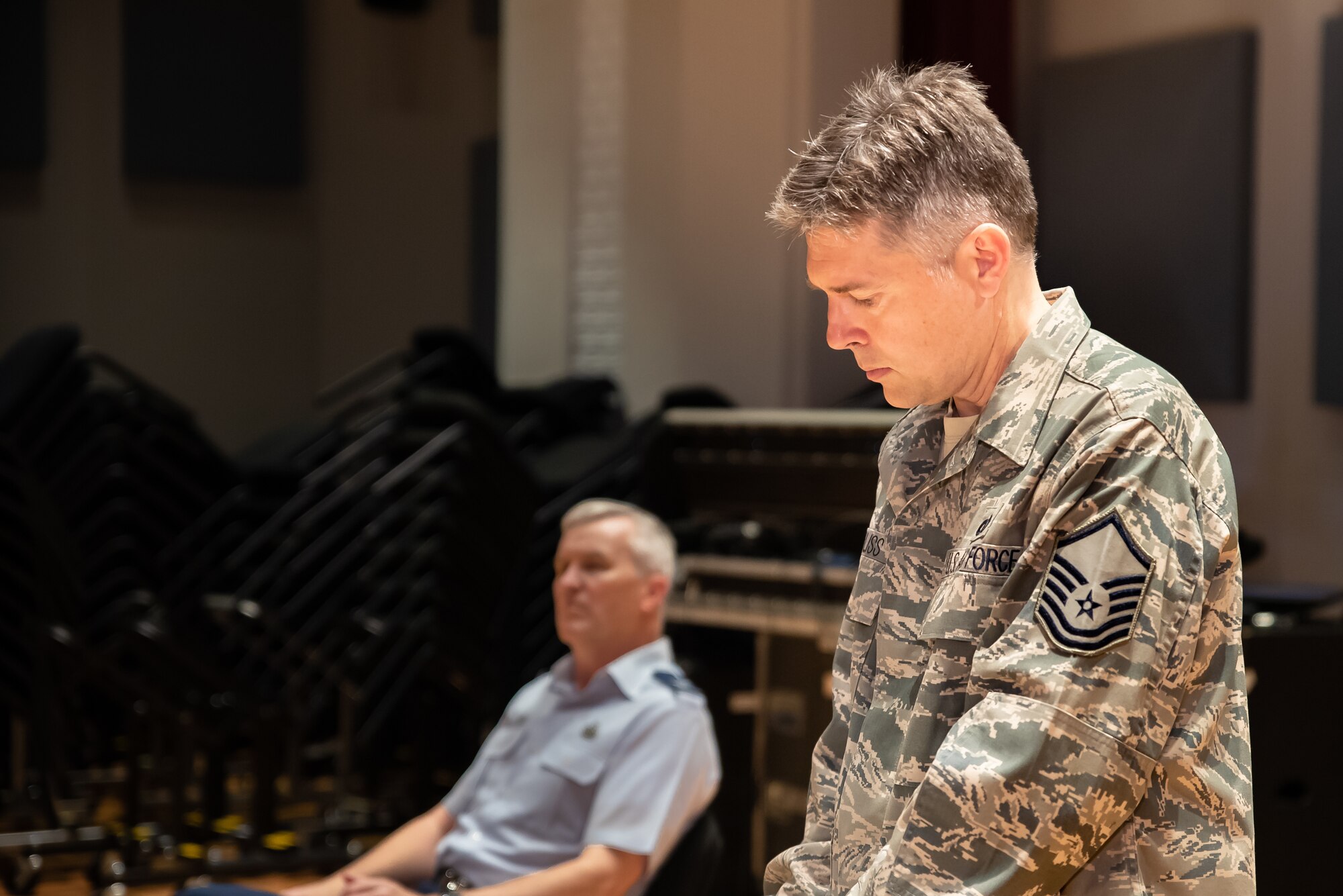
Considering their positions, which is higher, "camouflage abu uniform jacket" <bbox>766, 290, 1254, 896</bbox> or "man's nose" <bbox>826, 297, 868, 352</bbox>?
"man's nose" <bbox>826, 297, 868, 352</bbox>

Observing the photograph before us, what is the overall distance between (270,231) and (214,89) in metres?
0.87

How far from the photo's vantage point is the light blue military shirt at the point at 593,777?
2504mm

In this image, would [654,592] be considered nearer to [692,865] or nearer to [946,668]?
[692,865]

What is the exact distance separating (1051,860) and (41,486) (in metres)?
3.91

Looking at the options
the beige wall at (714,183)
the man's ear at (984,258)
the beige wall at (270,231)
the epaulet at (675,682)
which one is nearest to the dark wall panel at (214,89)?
the beige wall at (270,231)

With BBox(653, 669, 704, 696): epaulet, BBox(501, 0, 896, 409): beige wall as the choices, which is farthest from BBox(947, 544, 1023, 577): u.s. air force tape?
BBox(501, 0, 896, 409): beige wall

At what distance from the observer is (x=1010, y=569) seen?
1077 mm

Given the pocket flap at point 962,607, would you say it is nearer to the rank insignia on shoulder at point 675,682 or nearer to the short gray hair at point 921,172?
the short gray hair at point 921,172

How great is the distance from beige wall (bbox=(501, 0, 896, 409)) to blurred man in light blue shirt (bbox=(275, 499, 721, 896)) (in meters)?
2.66

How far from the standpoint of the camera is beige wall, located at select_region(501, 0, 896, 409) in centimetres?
539

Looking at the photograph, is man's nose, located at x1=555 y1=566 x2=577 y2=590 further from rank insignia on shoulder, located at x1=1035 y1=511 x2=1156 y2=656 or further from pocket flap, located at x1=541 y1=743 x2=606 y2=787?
rank insignia on shoulder, located at x1=1035 y1=511 x2=1156 y2=656

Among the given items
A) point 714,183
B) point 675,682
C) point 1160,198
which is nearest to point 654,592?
point 675,682

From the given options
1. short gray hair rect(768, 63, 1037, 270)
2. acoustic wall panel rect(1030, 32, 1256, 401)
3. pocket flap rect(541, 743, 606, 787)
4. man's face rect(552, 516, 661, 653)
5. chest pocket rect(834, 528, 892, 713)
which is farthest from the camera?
acoustic wall panel rect(1030, 32, 1256, 401)

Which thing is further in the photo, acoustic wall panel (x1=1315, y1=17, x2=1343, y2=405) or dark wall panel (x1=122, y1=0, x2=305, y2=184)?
dark wall panel (x1=122, y1=0, x2=305, y2=184)
